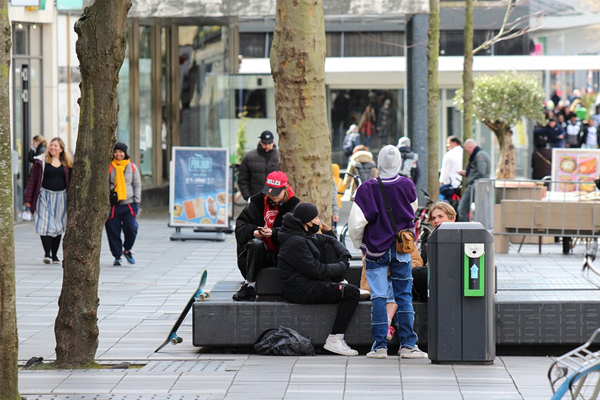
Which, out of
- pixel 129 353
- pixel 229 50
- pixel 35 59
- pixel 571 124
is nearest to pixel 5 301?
pixel 129 353

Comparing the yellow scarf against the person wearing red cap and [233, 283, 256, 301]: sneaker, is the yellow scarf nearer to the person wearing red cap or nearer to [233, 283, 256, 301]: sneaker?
the person wearing red cap

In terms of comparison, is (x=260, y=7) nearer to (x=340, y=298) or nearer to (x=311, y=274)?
(x=311, y=274)

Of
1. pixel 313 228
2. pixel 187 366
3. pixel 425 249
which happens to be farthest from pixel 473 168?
pixel 187 366

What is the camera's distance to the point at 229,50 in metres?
22.4

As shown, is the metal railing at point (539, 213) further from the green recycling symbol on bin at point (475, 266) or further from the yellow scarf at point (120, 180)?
the green recycling symbol on bin at point (475, 266)

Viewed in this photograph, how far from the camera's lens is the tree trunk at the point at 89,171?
24.5 ft

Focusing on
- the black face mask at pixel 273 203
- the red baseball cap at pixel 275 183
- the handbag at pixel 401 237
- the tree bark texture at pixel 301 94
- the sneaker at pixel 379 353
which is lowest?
the sneaker at pixel 379 353

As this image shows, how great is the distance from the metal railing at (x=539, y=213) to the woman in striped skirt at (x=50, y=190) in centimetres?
572

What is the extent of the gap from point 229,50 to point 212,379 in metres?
16.0

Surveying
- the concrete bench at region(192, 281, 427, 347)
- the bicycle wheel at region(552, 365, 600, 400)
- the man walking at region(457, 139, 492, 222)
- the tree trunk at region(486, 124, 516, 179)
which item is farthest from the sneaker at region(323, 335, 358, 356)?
the tree trunk at region(486, 124, 516, 179)

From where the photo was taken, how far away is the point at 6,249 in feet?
19.9

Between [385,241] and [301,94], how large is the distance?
6.75 feet

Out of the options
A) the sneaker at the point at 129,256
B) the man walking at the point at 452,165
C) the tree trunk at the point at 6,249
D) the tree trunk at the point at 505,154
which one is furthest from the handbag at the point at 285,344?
the tree trunk at the point at 505,154

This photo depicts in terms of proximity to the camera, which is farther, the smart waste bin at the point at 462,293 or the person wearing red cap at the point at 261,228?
the person wearing red cap at the point at 261,228
